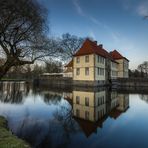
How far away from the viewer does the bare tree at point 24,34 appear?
6.20 m

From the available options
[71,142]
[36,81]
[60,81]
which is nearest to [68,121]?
[71,142]

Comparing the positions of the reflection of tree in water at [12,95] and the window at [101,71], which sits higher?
the window at [101,71]

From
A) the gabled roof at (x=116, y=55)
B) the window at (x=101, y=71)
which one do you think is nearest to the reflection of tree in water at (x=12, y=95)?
the window at (x=101, y=71)

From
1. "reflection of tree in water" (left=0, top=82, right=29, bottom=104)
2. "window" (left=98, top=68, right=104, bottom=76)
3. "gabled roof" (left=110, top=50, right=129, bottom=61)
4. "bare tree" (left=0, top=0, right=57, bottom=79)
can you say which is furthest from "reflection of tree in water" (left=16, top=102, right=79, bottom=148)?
"gabled roof" (left=110, top=50, right=129, bottom=61)

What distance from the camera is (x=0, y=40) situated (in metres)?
7.10

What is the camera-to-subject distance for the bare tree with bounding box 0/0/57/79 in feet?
20.3

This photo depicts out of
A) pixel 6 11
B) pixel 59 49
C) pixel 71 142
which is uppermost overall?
pixel 6 11

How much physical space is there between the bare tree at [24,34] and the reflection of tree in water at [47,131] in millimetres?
2997

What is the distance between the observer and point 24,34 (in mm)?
7246

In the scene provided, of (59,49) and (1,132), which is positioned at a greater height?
(59,49)

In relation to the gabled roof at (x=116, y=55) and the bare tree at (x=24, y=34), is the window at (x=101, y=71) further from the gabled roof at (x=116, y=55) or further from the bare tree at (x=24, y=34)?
the bare tree at (x=24, y=34)

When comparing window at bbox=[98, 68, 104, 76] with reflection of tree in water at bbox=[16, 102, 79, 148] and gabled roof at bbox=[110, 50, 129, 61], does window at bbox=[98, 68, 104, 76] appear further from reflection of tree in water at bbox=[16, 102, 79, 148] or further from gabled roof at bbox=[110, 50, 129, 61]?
reflection of tree in water at bbox=[16, 102, 79, 148]

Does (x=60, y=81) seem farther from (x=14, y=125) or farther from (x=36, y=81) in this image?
(x=14, y=125)

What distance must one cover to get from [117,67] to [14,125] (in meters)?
49.4
